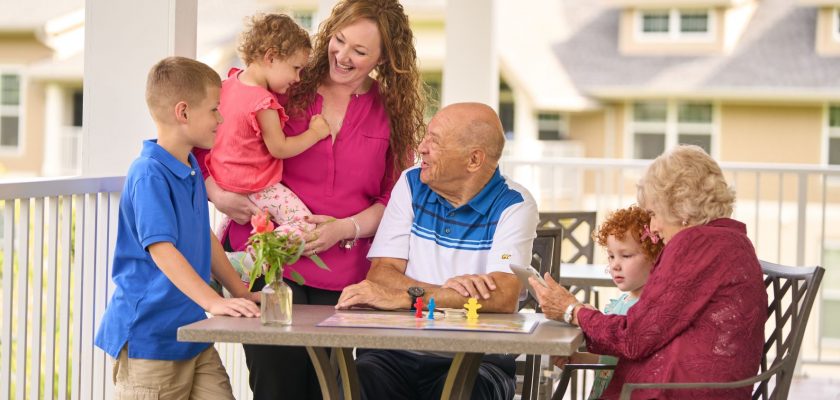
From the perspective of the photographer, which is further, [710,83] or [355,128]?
[710,83]

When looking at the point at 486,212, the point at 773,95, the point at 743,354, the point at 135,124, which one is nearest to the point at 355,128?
the point at 486,212

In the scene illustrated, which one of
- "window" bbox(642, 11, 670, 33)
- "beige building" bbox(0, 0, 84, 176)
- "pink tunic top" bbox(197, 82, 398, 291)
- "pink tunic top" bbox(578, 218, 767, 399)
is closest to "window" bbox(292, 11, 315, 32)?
"pink tunic top" bbox(197, 82, 398, 291)

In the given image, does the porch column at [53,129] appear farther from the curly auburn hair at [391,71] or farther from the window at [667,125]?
the curly auburn hair at [391,71]

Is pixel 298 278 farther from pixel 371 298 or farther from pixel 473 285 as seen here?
pixel 473 285

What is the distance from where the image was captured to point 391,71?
374cm

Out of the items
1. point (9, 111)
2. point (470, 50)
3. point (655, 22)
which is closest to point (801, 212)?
point (470, 50)

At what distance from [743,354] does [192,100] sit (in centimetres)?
157

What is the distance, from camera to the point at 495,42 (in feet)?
23.6

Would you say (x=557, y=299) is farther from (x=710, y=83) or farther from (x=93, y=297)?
(x=710, y=83)

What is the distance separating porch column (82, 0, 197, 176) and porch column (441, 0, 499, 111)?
126 inches

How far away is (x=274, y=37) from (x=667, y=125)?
2567 centimetres

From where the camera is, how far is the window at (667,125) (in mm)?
28078

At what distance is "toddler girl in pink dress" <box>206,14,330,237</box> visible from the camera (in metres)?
3.57

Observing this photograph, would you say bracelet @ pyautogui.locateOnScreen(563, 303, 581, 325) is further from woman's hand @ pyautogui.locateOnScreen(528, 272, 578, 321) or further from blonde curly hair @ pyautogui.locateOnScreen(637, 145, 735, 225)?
blonde curly hair @ pyautogui.locateOnScreen(637, 145, 735, 225)
